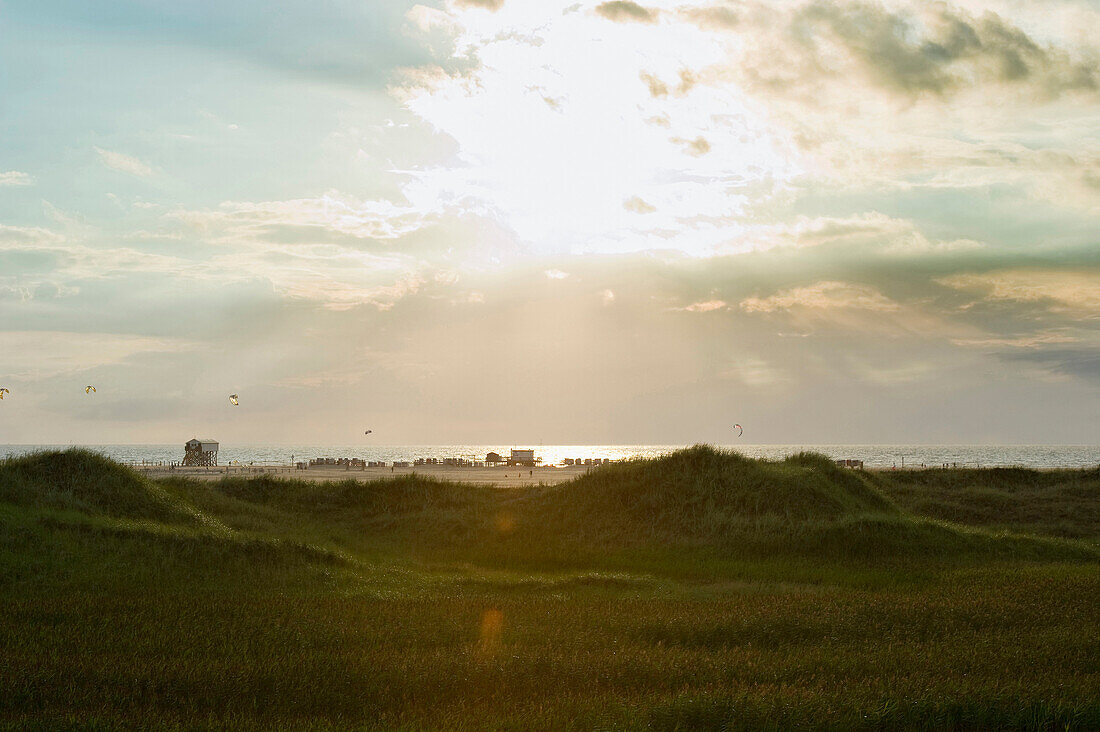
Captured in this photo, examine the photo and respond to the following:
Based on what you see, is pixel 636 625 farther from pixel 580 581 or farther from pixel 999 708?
pixel 580 581

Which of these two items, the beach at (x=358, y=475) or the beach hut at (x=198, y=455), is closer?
the beach at (x=358, y=475)

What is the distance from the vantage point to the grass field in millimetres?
9734

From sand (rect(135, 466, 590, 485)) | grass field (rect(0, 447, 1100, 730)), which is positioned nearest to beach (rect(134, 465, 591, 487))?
sand (rect(135, 466, 590, 485))

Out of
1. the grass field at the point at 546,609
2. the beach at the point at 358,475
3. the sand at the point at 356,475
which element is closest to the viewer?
the grass field at the point at 546,609

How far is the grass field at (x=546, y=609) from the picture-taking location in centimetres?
973

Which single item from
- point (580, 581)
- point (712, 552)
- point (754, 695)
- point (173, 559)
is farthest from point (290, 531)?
point (754, 695)

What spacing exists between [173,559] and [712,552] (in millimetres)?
18669

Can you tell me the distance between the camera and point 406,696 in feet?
33.2

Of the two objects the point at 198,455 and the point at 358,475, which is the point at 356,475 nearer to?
the point at 358,475

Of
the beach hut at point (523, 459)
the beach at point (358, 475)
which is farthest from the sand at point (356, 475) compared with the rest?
the beach hut at point (523, 459)

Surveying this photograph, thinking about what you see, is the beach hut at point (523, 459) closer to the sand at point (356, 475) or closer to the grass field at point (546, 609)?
the sand at point (356, 475)

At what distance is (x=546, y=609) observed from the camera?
17.3 metres

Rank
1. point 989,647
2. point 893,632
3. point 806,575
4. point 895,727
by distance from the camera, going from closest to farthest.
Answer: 1. point 895,727
2. point 989,647
3. point 893,632
4. point 806,575

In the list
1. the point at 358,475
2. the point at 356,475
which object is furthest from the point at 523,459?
the point at 356,475
